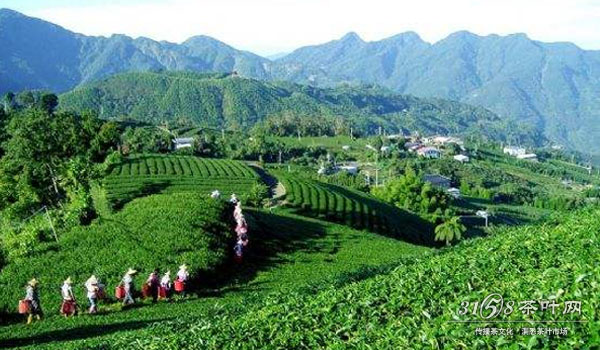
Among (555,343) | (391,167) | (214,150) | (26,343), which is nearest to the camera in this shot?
(555,343)

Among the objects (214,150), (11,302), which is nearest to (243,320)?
(11,302)

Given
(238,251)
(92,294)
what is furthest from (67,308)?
(238,251)

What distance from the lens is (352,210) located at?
6550cm

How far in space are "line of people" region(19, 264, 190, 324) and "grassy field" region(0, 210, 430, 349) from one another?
0.67 meters

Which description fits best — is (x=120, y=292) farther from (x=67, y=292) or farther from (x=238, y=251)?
(x=238, y=251)

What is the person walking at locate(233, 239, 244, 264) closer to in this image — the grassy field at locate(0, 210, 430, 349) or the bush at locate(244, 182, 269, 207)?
the grassy field at locate(0, 210, 430, 349)

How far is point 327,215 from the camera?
2421 inches

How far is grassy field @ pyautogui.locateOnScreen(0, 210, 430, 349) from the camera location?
18125 mm

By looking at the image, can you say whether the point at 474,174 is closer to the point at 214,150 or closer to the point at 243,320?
the point at 214,150

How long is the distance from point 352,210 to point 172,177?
20341 mm

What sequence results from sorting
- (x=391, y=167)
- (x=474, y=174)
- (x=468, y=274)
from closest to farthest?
1. (x=468, y=274)
2. (x=391, y=167)
3. (x=474, y=174)

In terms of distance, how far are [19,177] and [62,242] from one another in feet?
90.3

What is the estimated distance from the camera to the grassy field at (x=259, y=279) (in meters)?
18.1

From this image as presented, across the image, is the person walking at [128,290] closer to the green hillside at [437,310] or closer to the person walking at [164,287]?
the person walking at [164,287]
